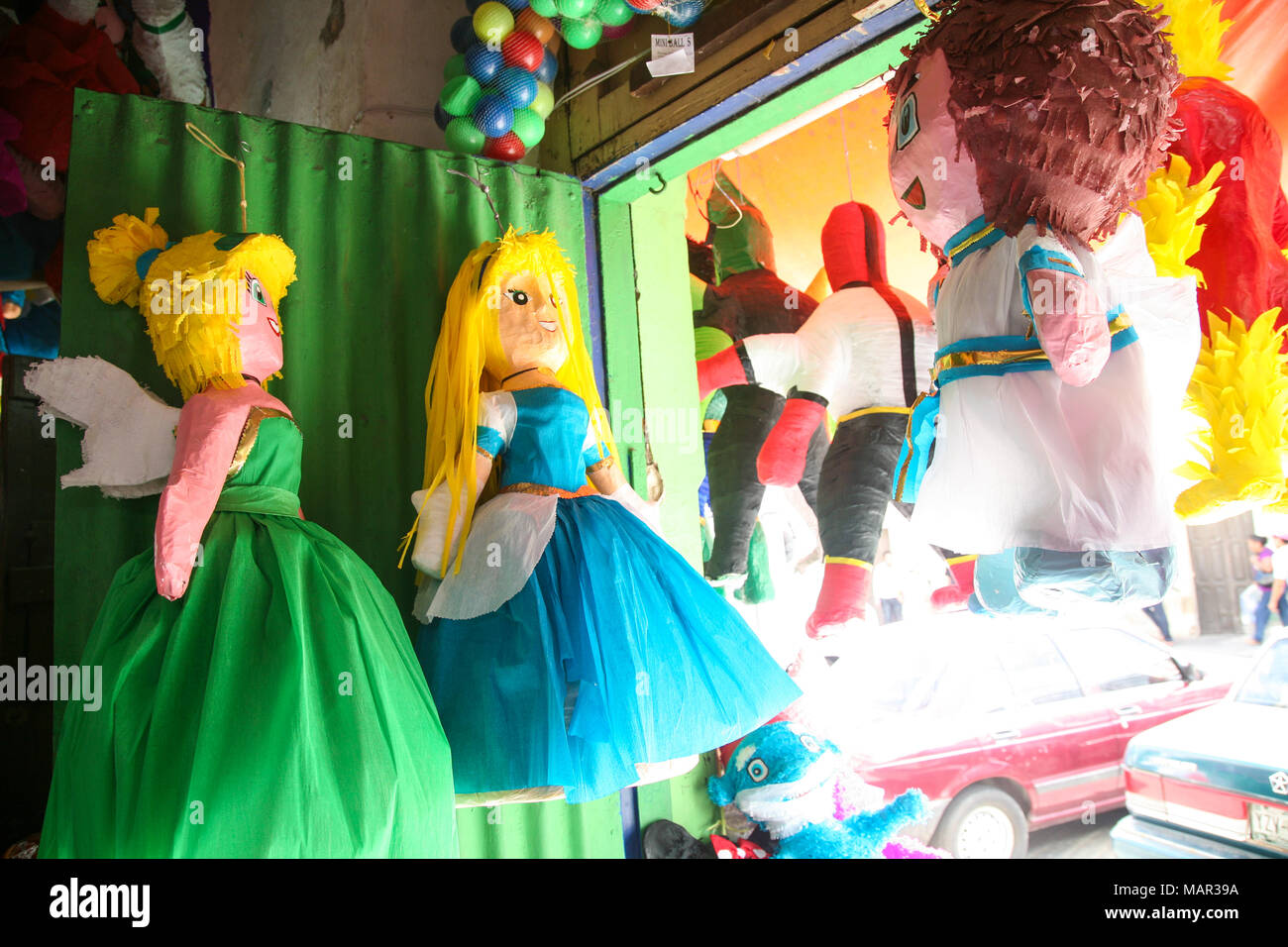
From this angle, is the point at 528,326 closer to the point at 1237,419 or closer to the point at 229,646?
the point at 229,646

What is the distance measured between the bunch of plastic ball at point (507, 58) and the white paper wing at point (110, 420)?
1.07 m

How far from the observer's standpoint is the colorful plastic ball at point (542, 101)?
2638mm

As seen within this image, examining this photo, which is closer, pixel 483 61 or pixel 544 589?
pixel 544 589

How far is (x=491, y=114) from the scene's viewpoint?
8.35 ft

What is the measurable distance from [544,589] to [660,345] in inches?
43.0

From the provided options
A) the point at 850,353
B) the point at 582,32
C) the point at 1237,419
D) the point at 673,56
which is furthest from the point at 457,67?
the point at 1237,419

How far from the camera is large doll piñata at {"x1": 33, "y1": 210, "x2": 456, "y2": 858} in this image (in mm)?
1521

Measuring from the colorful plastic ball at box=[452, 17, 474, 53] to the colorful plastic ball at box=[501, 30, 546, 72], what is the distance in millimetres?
99

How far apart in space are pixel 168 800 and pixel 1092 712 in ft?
6.87

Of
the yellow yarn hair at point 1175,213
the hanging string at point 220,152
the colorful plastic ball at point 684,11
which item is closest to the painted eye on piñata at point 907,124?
the yellow yarn hair at point 1175,213

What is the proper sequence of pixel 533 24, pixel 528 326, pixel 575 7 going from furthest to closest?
pixel 533 24 → pixel 575 7 → pixel 528 326

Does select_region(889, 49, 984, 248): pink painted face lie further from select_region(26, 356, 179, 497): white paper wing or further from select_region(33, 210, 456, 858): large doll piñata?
select_region(26, 356, 179, 497): white paper wing

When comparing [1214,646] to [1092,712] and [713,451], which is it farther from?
[713,451]

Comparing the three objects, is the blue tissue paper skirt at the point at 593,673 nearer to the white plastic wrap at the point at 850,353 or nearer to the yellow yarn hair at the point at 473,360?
the yellow yarn hair at the point at 473,360
